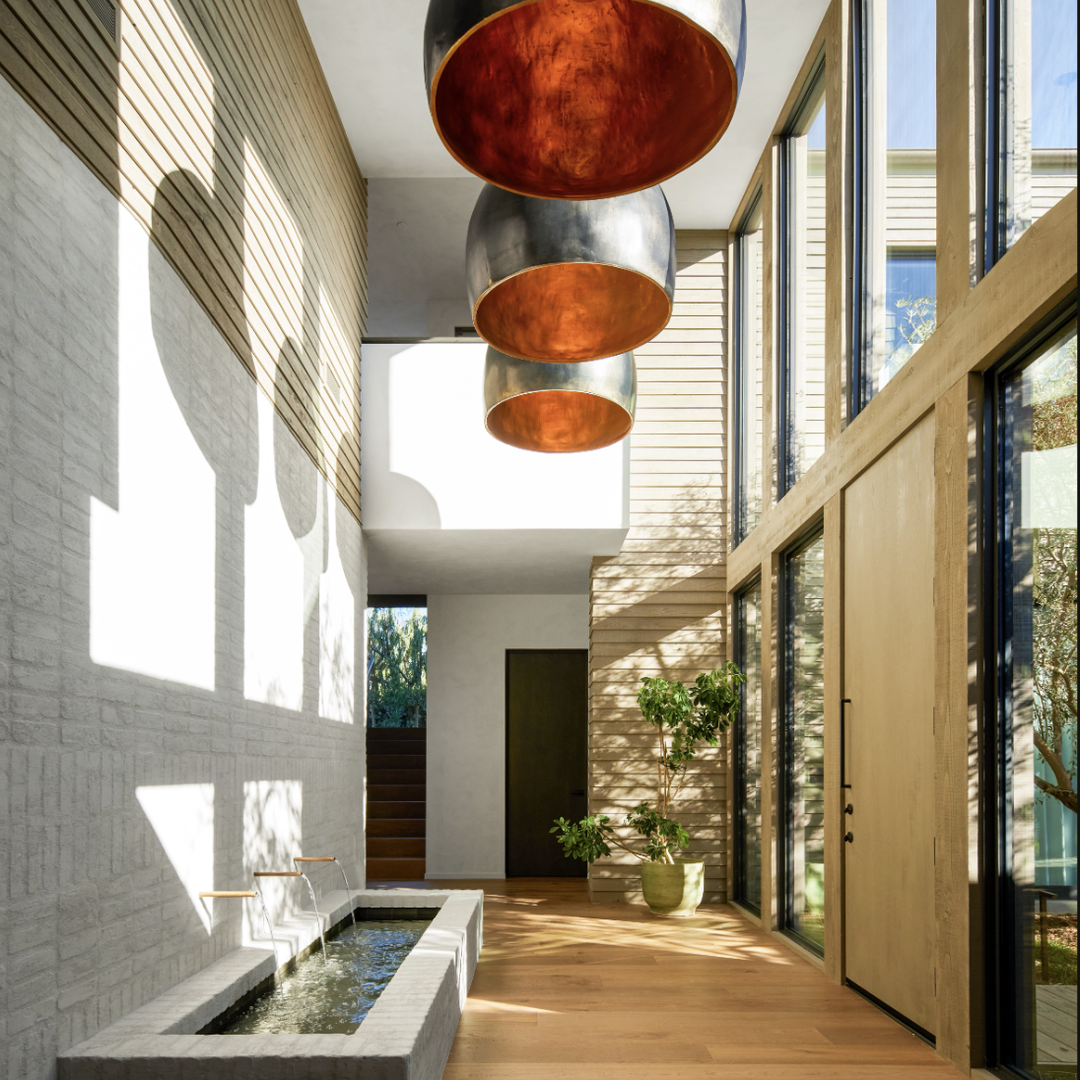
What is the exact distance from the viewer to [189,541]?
15.0ft

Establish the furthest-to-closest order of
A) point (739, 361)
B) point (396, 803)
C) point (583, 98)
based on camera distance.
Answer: point (396, 803)
point (739, 361)
point (583, 98)

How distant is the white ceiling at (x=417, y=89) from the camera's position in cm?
696

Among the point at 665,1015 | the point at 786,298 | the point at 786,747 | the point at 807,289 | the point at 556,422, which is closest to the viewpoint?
the point at 556,422

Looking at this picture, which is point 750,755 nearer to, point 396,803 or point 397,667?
point 396,803

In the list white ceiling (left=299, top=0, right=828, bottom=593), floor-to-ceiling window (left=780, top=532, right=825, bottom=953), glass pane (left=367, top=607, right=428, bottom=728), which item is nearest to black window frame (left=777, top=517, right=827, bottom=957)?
floor-to-ceiling window (left=780, top=532, right=825, bottom=953)

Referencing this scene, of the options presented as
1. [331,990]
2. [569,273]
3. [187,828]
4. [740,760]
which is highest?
[569,273]

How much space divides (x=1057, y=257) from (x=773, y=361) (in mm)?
4689


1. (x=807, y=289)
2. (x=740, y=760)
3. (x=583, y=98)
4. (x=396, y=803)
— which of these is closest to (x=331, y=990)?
(x=583, y=98)

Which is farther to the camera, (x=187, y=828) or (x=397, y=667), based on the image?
(x=397, y=667)

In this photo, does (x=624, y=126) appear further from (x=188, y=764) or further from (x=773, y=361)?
(x=773, y=361)

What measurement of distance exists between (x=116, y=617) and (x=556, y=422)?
1792mm

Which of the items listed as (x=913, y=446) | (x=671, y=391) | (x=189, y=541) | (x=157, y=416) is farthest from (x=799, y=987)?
(x=671, y=391)

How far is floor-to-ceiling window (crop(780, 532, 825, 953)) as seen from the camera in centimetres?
674

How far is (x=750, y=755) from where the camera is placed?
876 cm
